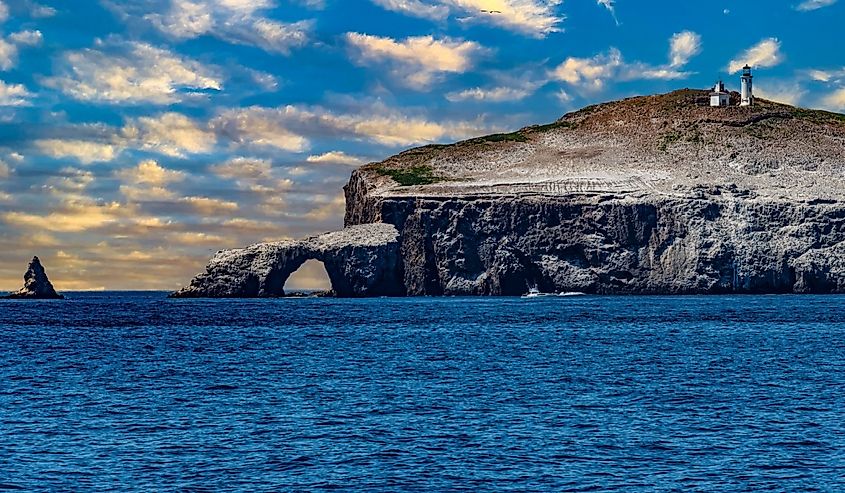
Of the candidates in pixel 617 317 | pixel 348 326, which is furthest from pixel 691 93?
pixel 348 326

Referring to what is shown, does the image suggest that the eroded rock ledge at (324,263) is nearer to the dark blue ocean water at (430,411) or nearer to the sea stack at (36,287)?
the sea stack at (36,287)

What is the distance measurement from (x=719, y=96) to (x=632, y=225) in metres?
48.9

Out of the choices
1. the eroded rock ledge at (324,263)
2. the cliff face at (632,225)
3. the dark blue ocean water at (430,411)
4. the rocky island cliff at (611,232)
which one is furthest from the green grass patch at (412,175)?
the dark blue ocean water at (430,411)

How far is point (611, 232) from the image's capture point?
419ft

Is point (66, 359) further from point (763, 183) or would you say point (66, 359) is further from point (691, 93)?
point (691, 93)

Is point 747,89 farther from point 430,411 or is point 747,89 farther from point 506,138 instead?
point 430,411

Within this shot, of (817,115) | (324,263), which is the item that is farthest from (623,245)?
(817,115)

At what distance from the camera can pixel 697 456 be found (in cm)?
2661

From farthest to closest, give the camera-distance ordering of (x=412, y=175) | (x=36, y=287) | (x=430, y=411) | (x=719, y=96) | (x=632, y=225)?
(x=719, y=96) → (x=36, y=287) → (x=412, y=175) → (x=632, y=225) → (x=430, y=411)

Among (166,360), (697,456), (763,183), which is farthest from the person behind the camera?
(763,183)

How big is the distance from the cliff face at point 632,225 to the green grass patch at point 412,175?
1.87ft

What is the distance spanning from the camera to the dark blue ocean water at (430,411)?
985 inches

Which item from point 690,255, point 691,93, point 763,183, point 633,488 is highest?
point 691,93

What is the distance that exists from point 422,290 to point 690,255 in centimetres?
3112
